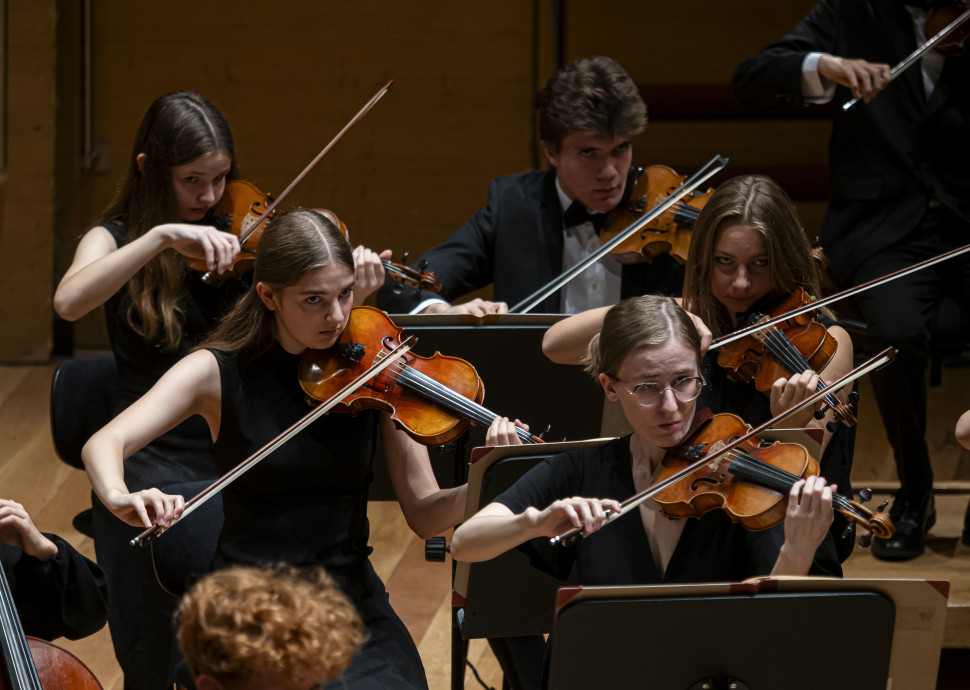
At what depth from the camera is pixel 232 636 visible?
1.12 metres

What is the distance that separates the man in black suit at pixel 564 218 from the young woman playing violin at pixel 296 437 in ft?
1.85

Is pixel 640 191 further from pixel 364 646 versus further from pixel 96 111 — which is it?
pixel 96 111

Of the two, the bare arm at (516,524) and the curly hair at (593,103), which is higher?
the curly hair at (593,103)

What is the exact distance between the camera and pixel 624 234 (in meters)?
2.59

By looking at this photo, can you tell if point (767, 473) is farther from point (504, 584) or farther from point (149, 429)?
point (149, 429)

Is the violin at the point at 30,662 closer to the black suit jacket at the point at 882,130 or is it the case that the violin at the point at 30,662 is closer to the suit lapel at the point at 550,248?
the suit lapel at the point at 550,248

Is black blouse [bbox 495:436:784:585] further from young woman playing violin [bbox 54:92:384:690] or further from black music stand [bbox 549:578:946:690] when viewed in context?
young woman playing violin [bbox 54:92:384:690]

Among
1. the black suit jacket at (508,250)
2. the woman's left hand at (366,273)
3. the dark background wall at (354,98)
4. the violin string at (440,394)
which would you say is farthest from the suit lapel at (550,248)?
the dark background wall at (354,98)

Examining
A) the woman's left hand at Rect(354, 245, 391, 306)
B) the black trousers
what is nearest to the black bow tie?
the woman's left hand at Rect(354, 245, 391, 306)

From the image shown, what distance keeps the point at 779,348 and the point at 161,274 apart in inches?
46.2

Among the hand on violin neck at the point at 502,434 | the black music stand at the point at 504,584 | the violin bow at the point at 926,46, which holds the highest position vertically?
the violin bow at the point at 926,46

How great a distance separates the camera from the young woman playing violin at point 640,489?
1.72 meters

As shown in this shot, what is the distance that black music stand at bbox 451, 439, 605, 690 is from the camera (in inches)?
71.8

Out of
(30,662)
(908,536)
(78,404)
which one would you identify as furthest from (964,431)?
(78,404)
